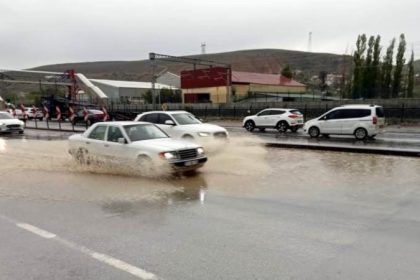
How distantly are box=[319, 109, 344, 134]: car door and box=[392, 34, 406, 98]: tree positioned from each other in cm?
2656

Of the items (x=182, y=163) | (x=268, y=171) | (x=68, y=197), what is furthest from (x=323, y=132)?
(x=68, y=197)

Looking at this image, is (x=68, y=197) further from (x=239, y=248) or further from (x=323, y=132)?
(x=323, y=132)

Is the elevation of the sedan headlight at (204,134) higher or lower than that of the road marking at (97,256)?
higher

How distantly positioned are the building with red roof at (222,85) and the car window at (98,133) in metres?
41.5

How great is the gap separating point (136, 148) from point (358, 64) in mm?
41142

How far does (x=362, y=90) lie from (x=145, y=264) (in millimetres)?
45710

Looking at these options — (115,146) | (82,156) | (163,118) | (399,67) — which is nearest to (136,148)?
(115,146)

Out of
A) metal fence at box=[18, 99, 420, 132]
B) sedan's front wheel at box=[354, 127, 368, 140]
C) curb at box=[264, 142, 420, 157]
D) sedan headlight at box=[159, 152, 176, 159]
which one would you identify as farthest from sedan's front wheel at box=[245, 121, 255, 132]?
sedan headlight at box=[159, 152, 176, 159]

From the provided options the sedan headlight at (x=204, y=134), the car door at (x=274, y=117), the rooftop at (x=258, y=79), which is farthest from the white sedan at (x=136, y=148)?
the rooftop at (x=258, y=79)

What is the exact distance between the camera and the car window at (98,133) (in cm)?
1125

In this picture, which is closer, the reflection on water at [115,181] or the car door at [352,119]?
the reflection on water at [115,181]

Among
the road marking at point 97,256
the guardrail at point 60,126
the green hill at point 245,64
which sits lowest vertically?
the guardrail at point 60,126

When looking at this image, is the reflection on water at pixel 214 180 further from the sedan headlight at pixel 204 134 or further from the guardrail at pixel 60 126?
the guardrail at pixel 60 126

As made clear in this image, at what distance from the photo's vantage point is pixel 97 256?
5.06 m
